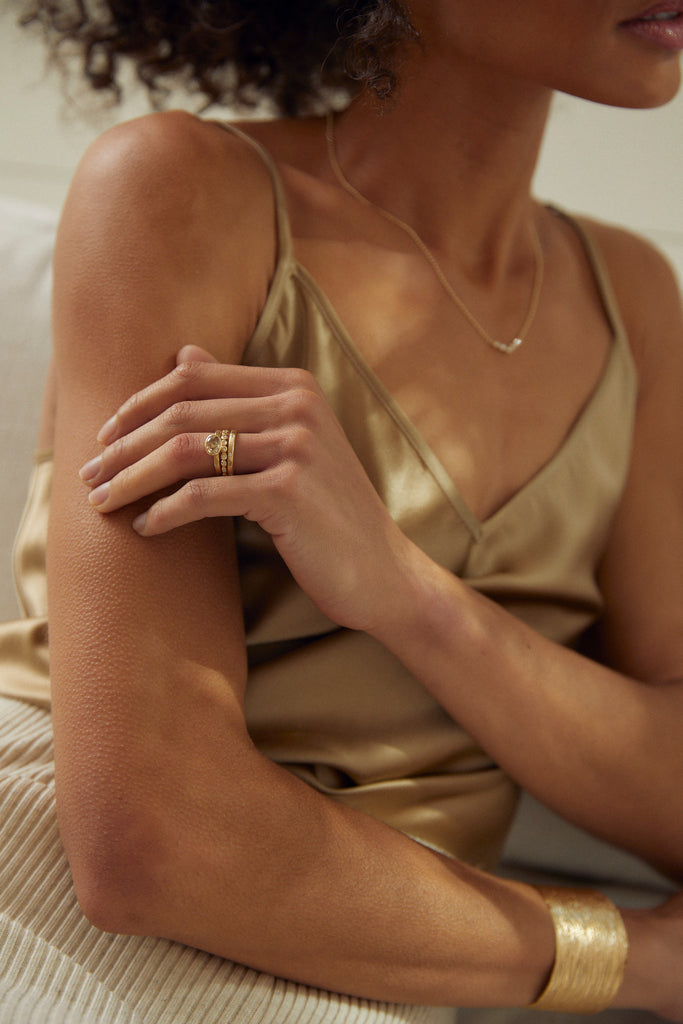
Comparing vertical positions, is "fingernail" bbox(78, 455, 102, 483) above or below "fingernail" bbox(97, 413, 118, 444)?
below

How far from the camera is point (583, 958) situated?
0.89 meters


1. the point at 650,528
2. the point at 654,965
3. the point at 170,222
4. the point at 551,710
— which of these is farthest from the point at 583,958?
the point at 170,222

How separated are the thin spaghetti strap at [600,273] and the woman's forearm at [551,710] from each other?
0.43 metres

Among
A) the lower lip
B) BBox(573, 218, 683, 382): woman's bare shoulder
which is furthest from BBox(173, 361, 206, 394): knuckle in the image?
BBox(573, 218, 683, 382): woman's bare shoulder

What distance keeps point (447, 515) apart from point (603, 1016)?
26.3 inches

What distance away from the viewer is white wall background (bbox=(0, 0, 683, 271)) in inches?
72.6

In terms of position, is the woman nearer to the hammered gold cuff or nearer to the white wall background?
the hammered gold cuff

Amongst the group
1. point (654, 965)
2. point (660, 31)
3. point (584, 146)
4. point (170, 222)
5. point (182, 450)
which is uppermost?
point (660, 31)

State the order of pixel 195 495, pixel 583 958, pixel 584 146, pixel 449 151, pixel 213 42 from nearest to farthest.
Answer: pixel 195 495 < pixel 583 958 < pixel 449 151 < pixel 213 42 < pixel 584 146

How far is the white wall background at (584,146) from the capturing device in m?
1.84

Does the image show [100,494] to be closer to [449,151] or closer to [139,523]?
[139,523]

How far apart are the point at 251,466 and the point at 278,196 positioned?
0.35 meters

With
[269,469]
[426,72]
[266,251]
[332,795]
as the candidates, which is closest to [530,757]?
[332,795]

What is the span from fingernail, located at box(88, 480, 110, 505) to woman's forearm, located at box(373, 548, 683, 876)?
0.27 meters
